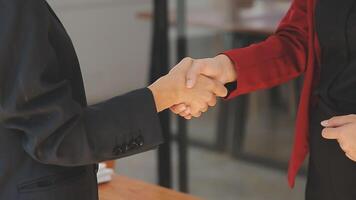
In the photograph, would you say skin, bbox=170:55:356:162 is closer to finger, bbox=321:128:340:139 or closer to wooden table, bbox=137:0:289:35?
finger, bbox=321:128:340:139

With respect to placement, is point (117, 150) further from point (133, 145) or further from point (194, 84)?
point (194, 84)

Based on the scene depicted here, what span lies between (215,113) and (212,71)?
2458 mm

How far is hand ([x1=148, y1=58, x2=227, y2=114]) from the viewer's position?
1217 mm

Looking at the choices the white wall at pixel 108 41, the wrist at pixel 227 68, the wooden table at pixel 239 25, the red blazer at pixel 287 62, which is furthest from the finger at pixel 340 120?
the white wall at pixel 108 41

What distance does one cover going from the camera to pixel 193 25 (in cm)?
357

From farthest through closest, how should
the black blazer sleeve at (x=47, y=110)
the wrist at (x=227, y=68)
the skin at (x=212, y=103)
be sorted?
the wrist at (x=227, y=68) → the skin at (x=212, y=103) → the black blazer sleeve at (x=47, y=110)

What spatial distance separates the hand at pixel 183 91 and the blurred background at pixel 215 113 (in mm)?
1692

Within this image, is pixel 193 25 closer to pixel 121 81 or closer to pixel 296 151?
pixel 121 81

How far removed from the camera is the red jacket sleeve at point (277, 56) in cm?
158

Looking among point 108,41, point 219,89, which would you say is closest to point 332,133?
point 219,89

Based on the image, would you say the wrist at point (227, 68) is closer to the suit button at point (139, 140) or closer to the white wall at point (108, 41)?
the suit button at point (139, 140)

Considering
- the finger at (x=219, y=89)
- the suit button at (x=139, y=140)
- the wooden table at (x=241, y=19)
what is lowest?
the wooden table at (x=241, y=19)

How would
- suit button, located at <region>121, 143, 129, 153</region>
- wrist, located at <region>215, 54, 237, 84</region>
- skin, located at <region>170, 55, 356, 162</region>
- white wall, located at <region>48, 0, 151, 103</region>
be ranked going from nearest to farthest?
1. suit button, located at <region>121, 143, 129, 153</region>
2. skin, located at <region>170, 55, 356, 162</region>
3. wrist, located at <region>215, 54, 237, 84</region>
4. white wall, located at <region>48, 0, 151, 103</region>

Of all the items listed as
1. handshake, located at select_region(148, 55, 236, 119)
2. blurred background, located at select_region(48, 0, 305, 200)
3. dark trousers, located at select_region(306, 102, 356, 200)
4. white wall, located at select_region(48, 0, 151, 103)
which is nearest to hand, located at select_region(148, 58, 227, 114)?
handshake, located at select_region(148, 55, 236, 119)
